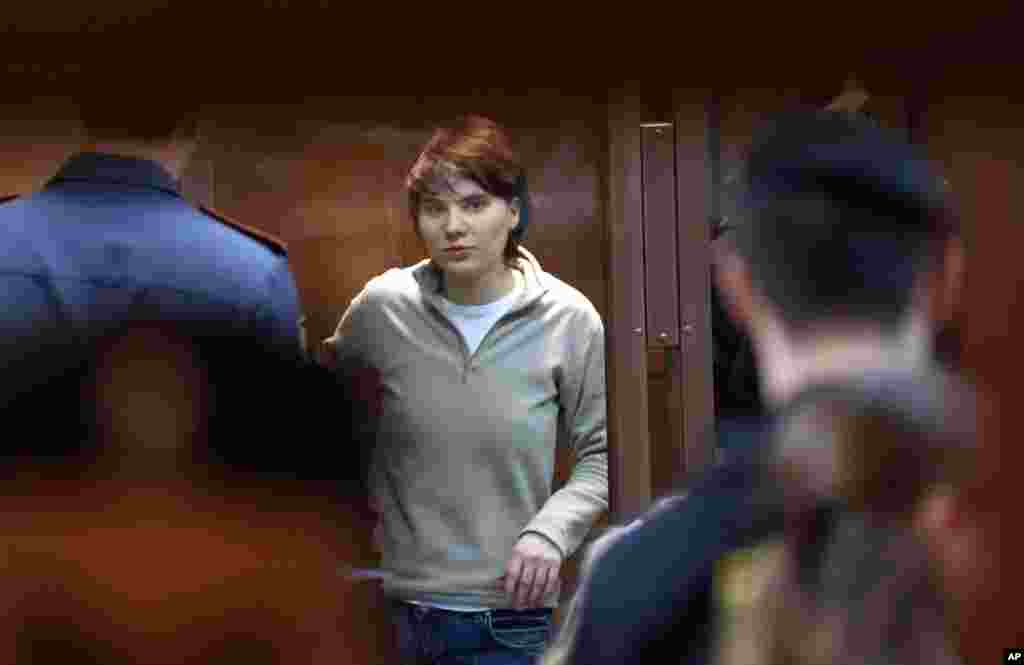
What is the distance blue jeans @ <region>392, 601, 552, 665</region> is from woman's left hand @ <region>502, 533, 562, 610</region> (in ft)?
0.11

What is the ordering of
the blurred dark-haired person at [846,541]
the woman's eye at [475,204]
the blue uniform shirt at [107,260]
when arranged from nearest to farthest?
the blurred dark-haired person at [846,541], the blue uniform shirt at [107,260], the woman's eye at [475,204]

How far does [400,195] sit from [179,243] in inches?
15.4

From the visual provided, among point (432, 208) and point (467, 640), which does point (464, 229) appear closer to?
point (432, 208)

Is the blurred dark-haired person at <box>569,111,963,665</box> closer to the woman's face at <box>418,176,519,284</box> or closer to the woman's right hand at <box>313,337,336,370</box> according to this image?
the woman's face at <box>418,176,519,284</box>

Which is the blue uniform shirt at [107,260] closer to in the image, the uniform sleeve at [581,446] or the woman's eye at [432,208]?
the woman's eye at [432,208]

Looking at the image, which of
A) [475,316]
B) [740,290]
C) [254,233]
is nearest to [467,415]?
[475,316]

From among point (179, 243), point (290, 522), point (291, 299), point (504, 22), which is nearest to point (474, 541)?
point (290, 522)

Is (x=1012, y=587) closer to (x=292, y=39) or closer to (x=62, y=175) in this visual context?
(x=292, y=39)

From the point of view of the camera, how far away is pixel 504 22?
2.71m

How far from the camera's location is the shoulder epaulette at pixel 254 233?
8.82 ft

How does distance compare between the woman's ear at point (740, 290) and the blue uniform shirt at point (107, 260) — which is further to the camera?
the blue uniform shirt at point (107, 260)

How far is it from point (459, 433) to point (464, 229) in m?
0.34

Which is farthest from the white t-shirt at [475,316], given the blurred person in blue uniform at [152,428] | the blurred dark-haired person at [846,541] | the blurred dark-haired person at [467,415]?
the blurred dark-haired person at [846,541]

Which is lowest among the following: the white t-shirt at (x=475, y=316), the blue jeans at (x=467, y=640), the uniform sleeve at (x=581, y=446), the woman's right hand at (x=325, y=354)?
the blue jeans at (x=467, y=640)
